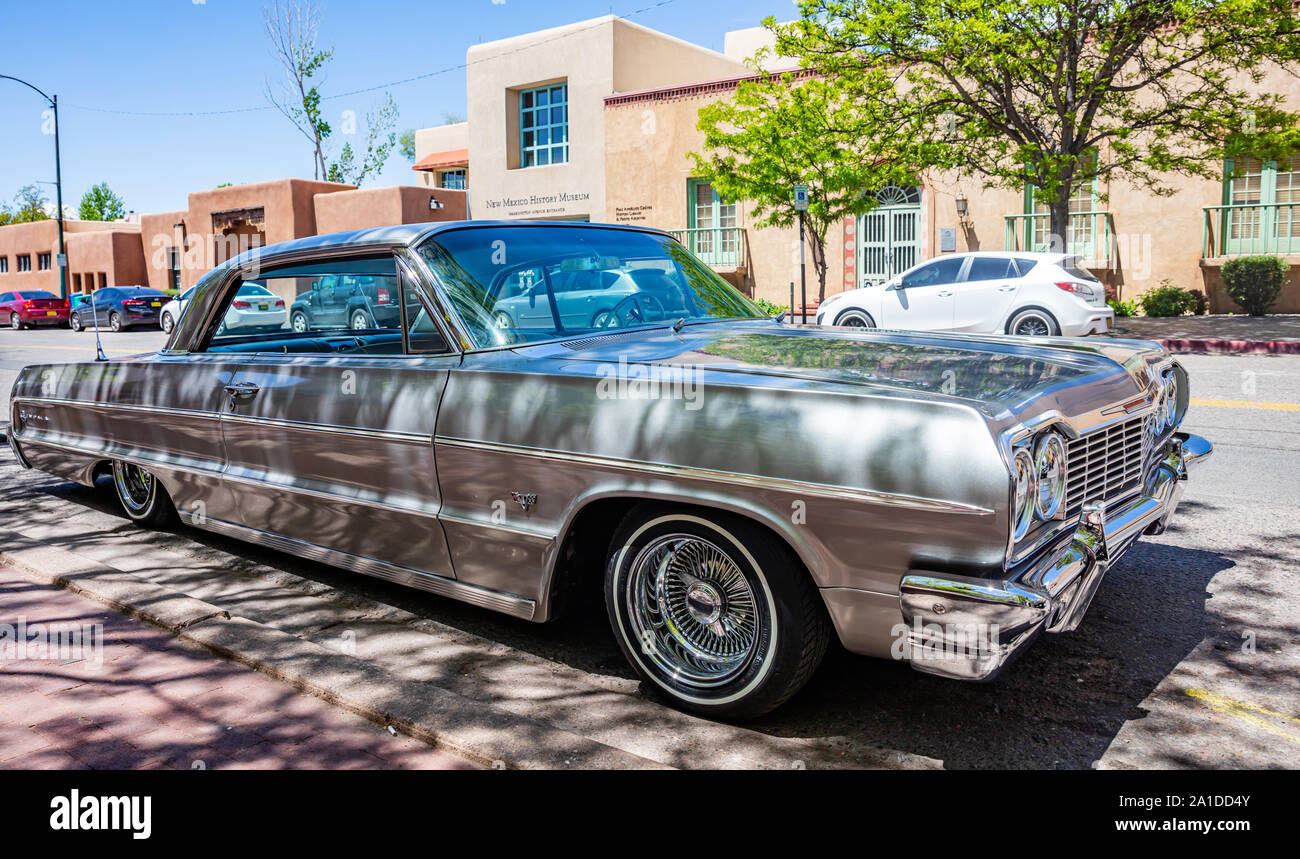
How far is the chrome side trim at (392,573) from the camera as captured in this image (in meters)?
3.45

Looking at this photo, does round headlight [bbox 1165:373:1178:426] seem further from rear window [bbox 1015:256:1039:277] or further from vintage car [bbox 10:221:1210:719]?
rear window [bbox 1015:256:1039:277]

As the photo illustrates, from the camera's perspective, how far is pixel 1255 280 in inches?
786

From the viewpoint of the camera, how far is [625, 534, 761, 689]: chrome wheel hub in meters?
2.98

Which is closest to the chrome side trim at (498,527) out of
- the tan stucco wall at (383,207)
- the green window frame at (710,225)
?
the green window frame at (710,225)

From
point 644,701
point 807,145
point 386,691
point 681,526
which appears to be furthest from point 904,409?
point 807,145

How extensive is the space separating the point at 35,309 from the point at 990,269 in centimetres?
3301

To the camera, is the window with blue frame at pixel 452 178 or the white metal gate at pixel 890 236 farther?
the window with blue frame at pixel 452 178

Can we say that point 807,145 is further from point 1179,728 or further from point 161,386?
point 1179,728

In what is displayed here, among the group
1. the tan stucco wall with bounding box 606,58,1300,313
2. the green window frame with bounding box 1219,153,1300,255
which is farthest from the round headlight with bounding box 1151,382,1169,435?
the green window frame with bounding box 1219,153,1300,255

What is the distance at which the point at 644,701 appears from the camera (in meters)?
3.25

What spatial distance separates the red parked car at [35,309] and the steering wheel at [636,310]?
3745cm

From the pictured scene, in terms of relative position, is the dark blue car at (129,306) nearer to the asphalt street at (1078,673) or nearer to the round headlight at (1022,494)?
the asphalt street at (1078,673)

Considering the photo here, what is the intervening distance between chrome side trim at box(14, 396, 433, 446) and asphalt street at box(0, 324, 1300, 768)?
0.73m
